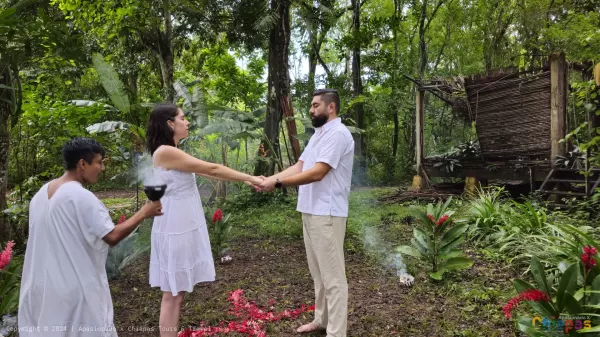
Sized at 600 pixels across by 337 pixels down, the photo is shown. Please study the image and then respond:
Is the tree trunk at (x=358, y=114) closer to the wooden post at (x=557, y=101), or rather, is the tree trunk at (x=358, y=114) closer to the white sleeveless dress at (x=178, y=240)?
the wooden post at (x=557, y=101)

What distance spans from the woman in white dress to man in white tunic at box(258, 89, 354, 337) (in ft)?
2.31

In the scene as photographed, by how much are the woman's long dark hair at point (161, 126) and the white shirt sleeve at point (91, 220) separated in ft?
2.76

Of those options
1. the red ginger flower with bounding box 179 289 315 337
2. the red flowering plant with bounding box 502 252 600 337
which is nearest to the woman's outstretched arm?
→ the red ginger flower with bounding box 179 289 315 337

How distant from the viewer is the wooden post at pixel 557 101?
7.14 m

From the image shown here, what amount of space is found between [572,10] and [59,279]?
16.2 meters

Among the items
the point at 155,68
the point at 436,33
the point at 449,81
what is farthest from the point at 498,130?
the point at 436,33

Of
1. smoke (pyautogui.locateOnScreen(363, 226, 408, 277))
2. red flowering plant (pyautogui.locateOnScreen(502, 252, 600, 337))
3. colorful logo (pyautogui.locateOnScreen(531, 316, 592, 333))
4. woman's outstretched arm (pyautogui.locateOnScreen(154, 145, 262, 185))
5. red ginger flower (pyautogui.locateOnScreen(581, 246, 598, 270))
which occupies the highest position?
woman's outstretched arm (pyautogui.locateOnScreen(154, 145, 262, 185))

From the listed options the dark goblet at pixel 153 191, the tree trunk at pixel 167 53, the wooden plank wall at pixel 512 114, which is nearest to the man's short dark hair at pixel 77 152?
the dark goblet at pixel 153 191

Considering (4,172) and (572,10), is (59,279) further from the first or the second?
(572,10)

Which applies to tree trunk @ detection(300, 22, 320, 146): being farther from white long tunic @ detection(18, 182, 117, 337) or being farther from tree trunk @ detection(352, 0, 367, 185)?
white long tunic @ detection(18, 182, 117, 337)

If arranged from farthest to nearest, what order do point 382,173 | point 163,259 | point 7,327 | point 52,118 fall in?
point 382,173
point 52,118
point 7,327
point 163,259

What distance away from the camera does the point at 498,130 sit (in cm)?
849

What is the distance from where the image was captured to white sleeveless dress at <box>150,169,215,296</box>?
2582mm

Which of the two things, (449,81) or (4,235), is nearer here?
(4,235)
